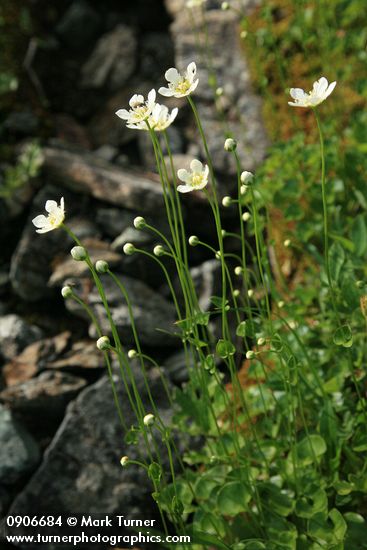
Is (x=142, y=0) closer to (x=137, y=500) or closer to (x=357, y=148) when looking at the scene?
(x=357, y=148)

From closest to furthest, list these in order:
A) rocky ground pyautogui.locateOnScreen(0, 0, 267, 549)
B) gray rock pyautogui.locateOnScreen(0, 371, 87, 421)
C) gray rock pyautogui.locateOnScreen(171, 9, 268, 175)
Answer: rocky ground pyautogui.locateOnScreen(0, 0, 267, 549) → gray rock pyautogui.locateOnScreen(0, 371, 87, 421) → gray rock pyautogui.locateOnScreen(171, 9, 268, 175)

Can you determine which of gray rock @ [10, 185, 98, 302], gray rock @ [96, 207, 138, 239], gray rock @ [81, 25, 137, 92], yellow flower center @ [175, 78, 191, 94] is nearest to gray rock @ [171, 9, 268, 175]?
gray rock @ [81, 25, 137, 92]

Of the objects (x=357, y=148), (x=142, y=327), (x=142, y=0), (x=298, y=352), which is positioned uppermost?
(x=142, y=0)

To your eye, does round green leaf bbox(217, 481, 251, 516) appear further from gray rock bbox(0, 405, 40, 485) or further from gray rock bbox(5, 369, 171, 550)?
gray rock bbox(0, 405, 40, 485)

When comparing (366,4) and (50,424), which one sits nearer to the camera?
(50,424)

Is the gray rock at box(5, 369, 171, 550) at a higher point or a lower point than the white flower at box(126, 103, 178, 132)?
lower

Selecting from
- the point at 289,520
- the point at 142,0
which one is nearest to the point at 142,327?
the point at 289,520
